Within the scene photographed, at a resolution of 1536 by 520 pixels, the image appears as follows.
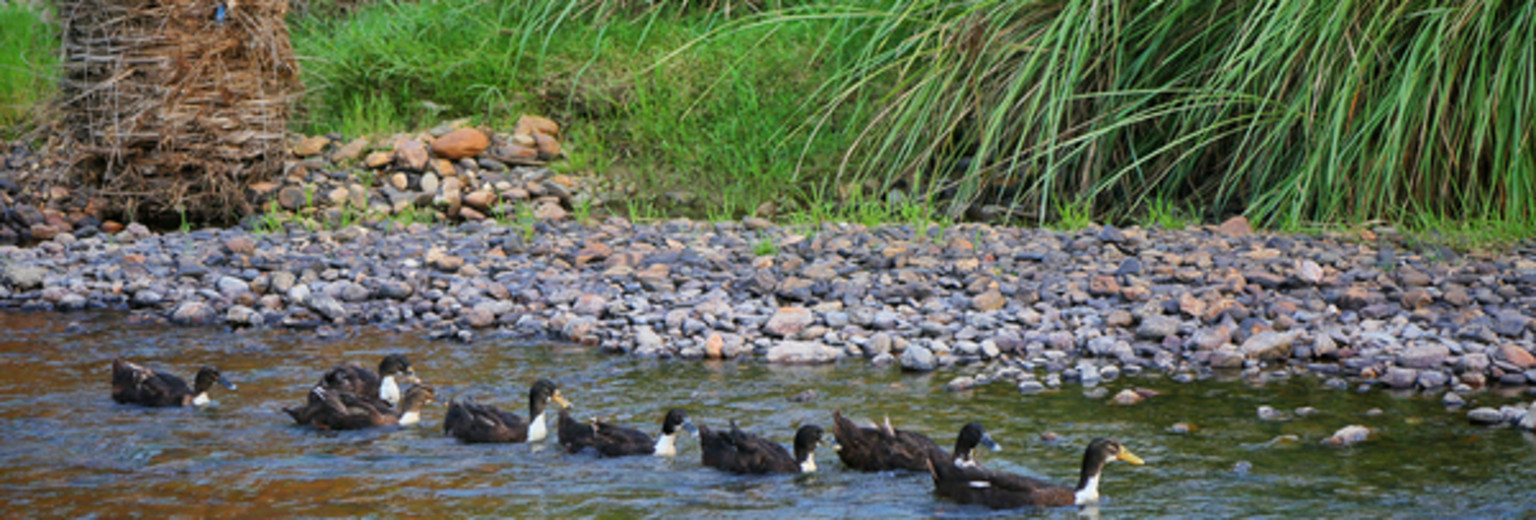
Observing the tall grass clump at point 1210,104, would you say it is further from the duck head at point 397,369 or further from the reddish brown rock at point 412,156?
the duck head at point 397,369

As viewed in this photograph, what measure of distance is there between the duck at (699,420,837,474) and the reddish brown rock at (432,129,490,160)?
6120 millimetres

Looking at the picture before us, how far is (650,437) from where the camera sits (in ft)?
16.9

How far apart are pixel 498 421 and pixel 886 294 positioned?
251cm

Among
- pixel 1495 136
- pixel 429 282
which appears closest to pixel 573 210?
pixel 429 282

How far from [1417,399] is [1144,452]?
4.53 feet

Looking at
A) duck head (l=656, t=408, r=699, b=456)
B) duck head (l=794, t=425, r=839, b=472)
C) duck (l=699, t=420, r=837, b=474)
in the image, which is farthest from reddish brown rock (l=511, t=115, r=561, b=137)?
duck head (l=794, t=425, r=839, b=472)

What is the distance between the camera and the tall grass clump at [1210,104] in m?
7.75

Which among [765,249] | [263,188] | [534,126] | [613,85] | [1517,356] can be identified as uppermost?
[613,85]

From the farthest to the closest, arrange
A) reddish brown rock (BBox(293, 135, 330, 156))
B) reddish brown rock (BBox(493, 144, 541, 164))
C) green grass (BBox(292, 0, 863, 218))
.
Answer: reddish brown rock (BBox(293, 135, 330, 156))
reddish brown rock (BBox(493, 144, 541, 164))
green grass (BBox(292, 0, 863, 218))

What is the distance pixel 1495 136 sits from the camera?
8.01 meters

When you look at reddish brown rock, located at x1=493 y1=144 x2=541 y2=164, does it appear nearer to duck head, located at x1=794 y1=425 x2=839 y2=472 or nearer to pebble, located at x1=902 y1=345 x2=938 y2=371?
pebble, located at x1=902 y1=345 x2=938 y2=371

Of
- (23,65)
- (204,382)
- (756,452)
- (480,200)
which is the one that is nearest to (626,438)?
(756,452)

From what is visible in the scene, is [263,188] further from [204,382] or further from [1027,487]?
[1027,487]

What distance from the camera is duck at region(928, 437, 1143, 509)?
4.33m
